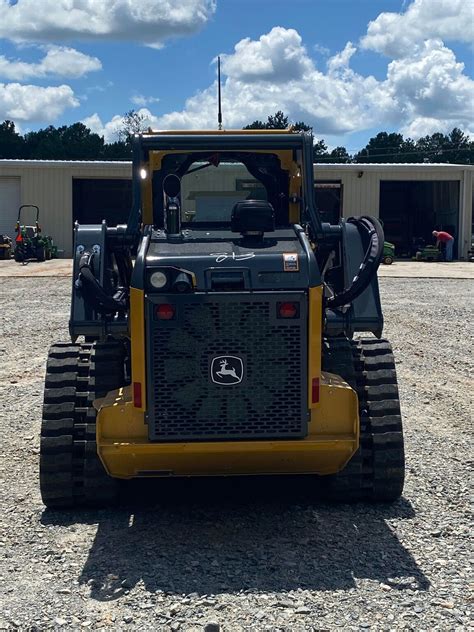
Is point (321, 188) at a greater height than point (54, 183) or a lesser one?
lesser

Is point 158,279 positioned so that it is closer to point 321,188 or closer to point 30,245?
point 30,245

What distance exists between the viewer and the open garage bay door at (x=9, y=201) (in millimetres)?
34125

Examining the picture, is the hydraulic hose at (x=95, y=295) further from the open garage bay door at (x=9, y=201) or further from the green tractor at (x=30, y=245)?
the open garage bay door at (x=9, y=201)

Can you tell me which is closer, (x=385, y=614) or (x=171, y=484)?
(x=385, y=614)

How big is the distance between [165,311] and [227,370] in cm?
51

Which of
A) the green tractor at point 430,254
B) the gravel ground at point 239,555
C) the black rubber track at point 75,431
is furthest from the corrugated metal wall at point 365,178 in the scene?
the black rubber track at point 75,431

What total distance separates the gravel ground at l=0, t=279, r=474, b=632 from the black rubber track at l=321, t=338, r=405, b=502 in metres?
0.15

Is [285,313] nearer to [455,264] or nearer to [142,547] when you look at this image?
[142,547]

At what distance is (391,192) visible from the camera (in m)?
41.7

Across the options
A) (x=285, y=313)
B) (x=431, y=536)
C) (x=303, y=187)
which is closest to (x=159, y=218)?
(x=303, y=187)

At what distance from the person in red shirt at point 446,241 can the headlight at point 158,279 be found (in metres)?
30.6

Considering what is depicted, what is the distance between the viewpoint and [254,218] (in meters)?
5.45

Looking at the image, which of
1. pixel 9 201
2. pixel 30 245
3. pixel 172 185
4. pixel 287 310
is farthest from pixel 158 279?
pixel 9 201

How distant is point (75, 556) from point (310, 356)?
1.82 metres
